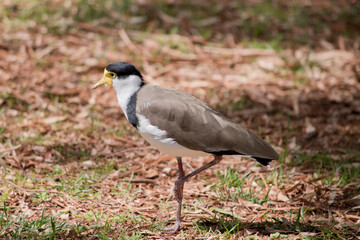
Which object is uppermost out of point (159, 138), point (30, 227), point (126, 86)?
point (126, 86)

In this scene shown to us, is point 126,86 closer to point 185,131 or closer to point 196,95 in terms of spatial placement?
point 185,131

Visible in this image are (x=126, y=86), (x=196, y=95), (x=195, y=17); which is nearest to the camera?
(x=126, y=86)

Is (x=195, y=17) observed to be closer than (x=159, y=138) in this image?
No

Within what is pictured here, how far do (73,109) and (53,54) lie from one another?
1.67 meters

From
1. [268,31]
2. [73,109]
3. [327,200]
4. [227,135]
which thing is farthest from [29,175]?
[268,31]

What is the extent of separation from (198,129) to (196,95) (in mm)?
2963

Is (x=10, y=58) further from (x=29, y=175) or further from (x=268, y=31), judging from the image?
(x=268, y=31)

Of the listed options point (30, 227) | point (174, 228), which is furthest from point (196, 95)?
point (30, 227)

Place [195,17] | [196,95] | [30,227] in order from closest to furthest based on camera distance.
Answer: [30,227], [196,95], [195,17]

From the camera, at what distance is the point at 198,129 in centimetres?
411

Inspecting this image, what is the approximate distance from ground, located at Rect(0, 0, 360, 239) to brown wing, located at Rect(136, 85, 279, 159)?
693mm

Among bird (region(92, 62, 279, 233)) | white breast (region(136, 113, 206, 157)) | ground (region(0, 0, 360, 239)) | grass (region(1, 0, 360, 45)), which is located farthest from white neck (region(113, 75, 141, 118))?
grass (region(1, 0, 360, 45))

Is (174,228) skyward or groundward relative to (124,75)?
groundward

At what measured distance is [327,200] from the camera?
468 cm
